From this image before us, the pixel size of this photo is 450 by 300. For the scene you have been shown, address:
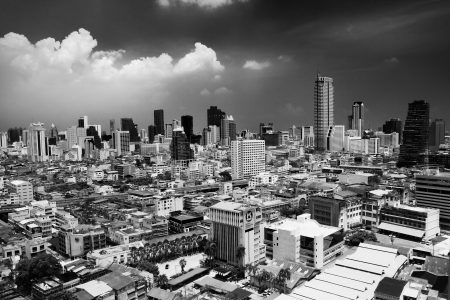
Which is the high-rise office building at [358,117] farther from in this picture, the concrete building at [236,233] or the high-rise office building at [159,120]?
the concrete building at [236,233]

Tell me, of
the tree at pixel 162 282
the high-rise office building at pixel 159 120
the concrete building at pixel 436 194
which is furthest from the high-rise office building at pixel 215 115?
the tree at pixel 162 282

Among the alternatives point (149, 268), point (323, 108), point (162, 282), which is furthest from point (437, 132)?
point (162, 282)

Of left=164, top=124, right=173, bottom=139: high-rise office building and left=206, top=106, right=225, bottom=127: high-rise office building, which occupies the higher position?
left=206, top=106, right=225, bottom=127: high-rise office building

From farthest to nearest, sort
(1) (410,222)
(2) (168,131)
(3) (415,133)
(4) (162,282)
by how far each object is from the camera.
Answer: (2) (168,131)
(3) (415,133)
(1) (410,222)
(4) (162,282)

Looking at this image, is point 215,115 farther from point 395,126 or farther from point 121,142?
point 395,126

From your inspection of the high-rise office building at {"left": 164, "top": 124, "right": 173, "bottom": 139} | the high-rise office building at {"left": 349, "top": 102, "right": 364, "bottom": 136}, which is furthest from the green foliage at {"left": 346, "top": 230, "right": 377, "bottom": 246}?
the high-rise office building at {"left": 164, "top": 124, "right": 173, "bottom": 139}

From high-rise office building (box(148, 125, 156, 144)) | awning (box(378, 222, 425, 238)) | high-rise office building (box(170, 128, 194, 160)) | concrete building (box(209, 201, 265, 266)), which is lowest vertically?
awning (box(378, 222, 425, 238))

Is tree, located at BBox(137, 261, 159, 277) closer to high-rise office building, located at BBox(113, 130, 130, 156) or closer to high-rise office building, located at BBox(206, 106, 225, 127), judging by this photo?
high-rise office building, located at BBox(113, 130, 130, 156)
